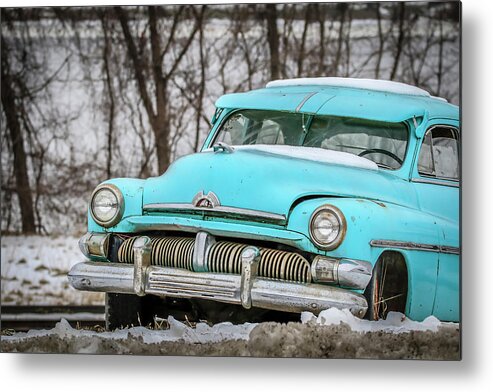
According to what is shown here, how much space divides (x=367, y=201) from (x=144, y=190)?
1009 mm

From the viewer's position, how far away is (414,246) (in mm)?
4645

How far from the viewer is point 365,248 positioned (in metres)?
4.50

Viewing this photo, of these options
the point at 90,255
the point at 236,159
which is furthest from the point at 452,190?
the point at 90,255

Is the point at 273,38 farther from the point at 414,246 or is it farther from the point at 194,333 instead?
the point at 194,333

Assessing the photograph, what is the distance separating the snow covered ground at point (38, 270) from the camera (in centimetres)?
513

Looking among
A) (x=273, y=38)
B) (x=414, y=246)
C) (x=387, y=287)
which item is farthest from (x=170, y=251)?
(x=273, y=38)

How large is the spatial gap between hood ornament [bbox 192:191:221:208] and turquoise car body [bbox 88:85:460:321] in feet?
0.08

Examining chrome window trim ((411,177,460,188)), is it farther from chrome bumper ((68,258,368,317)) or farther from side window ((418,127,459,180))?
chrome bumper ((68,258,368,317))

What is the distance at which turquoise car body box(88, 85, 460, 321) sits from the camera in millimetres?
4512

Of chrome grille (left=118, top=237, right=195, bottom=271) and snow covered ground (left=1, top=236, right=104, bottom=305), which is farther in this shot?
snow covered ground (left=1, top=236, right=104, bottom=305)

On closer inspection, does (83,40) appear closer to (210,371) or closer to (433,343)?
(210,371)

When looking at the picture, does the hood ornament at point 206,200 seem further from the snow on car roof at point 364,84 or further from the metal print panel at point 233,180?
the snow on car roof at point 364,84

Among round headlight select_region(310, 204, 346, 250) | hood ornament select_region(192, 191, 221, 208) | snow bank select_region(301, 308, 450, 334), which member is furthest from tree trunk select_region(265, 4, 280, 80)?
snow bank select_region(301, 308, 450, 334)

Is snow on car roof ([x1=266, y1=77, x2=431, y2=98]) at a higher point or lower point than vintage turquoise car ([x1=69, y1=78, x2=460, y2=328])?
higher
